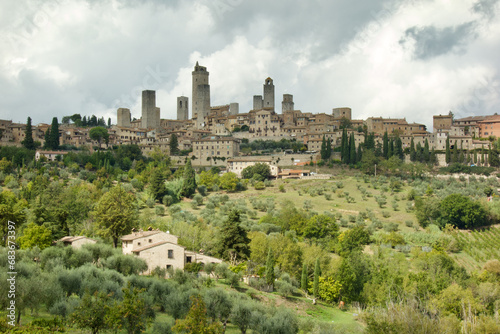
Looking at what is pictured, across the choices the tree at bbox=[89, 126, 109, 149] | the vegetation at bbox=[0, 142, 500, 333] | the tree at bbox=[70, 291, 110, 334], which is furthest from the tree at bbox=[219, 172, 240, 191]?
the tree at bbox=[70, 291, 110, 334]

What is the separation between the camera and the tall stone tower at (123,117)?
10369 centimetres

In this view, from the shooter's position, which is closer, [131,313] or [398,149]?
[131,313]

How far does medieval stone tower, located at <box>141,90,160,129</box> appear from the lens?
10062cm

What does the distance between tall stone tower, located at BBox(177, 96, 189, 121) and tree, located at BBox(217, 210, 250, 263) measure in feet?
260

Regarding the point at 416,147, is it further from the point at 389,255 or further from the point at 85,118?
the point at 85,118

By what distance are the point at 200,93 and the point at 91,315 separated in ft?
287

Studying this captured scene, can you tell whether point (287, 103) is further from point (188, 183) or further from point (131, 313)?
point (131, 313)

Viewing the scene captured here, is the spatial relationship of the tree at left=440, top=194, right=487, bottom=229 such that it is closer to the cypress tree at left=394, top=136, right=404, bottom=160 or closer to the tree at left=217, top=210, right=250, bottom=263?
the cypress tree at left=394, top=136, right=404, bottom=160

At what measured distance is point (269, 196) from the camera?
6391cm

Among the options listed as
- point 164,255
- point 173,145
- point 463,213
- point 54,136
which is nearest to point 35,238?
point 164,255

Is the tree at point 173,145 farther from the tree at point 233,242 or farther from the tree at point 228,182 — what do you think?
the tree at point 233,242

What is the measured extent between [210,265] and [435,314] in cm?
1341

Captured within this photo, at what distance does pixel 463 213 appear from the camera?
5300cm

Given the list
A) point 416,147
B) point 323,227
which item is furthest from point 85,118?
point 323,227
